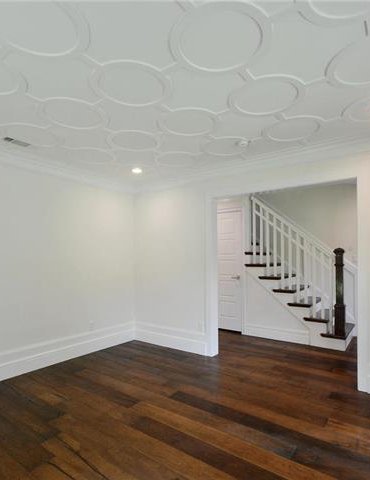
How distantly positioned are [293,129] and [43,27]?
7.34 feet

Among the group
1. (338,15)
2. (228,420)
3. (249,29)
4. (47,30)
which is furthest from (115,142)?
(228,420)

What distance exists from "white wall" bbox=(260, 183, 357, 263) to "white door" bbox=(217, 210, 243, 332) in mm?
930

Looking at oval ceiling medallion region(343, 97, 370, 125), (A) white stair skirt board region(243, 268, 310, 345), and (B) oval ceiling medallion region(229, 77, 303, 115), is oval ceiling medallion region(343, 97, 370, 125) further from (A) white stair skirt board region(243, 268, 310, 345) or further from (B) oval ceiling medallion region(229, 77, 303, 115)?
(A) white stair skirt board region(243, 268, 310, 345)

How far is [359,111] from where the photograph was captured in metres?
2.50

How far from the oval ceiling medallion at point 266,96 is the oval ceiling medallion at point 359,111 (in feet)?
1.74

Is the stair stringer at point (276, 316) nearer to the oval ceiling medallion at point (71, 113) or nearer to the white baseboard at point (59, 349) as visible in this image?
the white baseboard at point (59, 349)

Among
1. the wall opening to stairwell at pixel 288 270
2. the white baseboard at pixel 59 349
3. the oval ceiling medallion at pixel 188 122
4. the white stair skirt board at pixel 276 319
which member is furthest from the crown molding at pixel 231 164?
the white baseboard at pixel 59 349

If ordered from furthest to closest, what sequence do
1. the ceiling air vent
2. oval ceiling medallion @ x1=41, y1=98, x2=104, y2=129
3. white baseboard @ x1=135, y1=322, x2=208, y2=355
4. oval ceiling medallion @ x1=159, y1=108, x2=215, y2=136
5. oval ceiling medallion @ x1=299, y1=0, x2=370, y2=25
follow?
white baseboard @ x1=135, y1=322, x2=208, y2=355 → the ceiling air vent → oval ceiling medallion @ x1=159, y1=108, x2=215, y2=136 → oval ceiling medallion @ x1=41, y1=98, x2=104, y2=129 → oval ceiling medallion @ x1=299, y1=0, x2=370, y2=25

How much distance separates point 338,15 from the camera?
1.47 meters

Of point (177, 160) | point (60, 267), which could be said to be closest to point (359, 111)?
point (177, 160)

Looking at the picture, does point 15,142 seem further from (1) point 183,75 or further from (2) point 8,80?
(1) point 183,75

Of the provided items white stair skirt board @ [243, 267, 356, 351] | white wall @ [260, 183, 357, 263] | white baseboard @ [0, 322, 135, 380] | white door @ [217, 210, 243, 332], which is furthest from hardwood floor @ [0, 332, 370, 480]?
white wall @ [260, 183, 357, 263]

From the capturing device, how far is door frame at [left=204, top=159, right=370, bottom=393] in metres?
3.09

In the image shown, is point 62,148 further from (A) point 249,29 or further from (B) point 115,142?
(A) point 249,29
